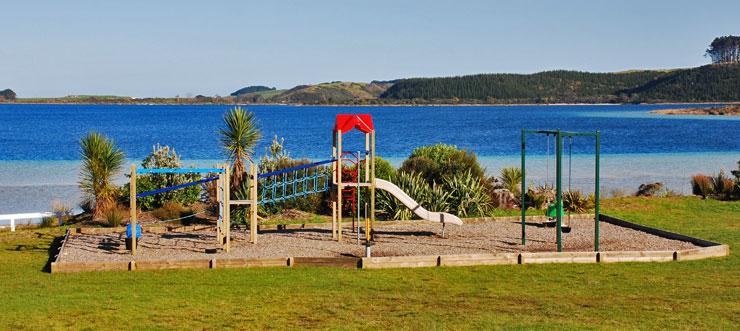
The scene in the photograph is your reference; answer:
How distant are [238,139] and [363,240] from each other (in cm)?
542

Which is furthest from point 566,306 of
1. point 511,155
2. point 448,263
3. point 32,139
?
point 32,139

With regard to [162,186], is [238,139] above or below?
above

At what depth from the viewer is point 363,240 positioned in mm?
15969

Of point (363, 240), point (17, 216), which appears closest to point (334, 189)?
point (363, 240)

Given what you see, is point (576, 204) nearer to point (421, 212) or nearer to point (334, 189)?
point (421, 212)

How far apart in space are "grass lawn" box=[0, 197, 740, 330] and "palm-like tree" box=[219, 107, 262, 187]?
6.59 meters

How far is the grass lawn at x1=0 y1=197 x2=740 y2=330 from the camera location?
9.73m

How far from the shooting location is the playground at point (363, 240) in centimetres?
1327

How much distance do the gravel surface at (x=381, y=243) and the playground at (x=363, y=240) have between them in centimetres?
2

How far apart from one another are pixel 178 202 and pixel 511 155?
33.9 m

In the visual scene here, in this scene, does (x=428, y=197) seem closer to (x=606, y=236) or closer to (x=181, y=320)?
(x=606, y=236)

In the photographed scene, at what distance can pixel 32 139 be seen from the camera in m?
68.0

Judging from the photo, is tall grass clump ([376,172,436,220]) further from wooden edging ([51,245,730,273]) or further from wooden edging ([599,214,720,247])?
wooden edging ([51,245,730,273])

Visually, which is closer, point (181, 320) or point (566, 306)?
point (181, 320)
